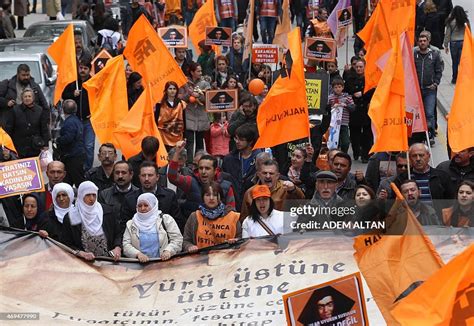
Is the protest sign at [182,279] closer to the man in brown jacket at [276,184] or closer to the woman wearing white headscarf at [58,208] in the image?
the woman wearing white headscarf at [58,208]

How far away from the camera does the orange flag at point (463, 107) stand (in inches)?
515

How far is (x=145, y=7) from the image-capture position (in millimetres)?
28312

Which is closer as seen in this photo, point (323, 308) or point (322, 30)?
point (323, 308)

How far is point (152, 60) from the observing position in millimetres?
17375

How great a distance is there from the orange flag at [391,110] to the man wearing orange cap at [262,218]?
1948 mm

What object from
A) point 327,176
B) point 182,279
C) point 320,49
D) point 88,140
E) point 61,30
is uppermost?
point 327,176

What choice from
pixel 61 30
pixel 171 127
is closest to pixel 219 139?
pixel 171 127

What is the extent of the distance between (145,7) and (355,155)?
10717 millimetres

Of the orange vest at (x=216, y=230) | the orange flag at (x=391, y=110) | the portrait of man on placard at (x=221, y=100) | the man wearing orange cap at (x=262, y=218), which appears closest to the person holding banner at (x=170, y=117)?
the portrait of man on placard at (x=221, y=100)

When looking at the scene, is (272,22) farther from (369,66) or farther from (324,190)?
(324,190)

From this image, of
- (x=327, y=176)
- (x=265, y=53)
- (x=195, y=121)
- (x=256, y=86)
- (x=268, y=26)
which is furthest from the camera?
(x=268, y=26)

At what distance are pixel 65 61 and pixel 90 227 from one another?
6.49m

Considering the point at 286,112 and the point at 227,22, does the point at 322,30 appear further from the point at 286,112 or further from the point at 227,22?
the point at 286,112

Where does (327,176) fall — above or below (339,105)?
above
